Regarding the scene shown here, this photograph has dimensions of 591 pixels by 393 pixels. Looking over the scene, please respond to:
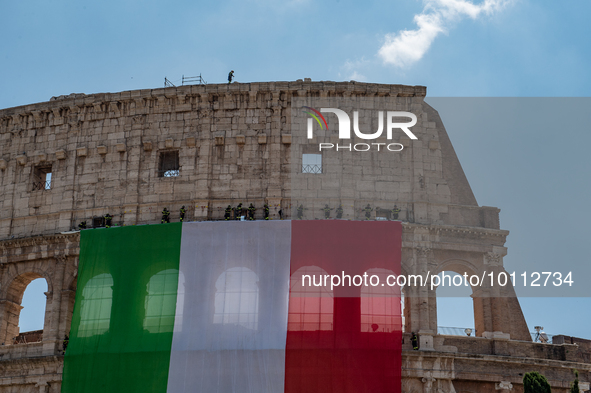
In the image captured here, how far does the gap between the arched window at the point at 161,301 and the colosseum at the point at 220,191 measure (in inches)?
102

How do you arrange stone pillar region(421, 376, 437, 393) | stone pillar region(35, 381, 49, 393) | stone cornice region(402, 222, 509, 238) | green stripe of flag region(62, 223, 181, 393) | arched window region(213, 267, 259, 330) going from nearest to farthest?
stone pillar region(421, 376, 437, 393) < green stripe of flag region(62, 223, 181, 393) < arched window region(213, 267, 259, 330) < stone pillar region(35, 381, 49, 393) < stone cornice region(402, 222, 509, 238)

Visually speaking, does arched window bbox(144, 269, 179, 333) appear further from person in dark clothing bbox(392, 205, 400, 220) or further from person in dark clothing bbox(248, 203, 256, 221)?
person in dark clothing bbox(392, 205, 400, 220)

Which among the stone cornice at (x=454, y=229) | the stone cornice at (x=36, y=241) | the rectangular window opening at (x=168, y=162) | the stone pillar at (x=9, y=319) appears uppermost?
the rectangular window opening at (x=168, y=162)

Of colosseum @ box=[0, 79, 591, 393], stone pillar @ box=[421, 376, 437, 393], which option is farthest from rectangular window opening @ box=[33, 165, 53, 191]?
stone pillar @ box=[421, 376, 437, 393]

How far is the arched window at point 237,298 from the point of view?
1107 inches

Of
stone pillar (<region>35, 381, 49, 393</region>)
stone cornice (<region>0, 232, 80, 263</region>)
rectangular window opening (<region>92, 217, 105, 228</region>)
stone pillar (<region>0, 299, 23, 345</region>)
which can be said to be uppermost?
rectangular window opening (<region>92, 217, 105, 228</region>)

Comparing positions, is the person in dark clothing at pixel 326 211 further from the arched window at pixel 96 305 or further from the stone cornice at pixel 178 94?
the arched window at pixel 96 305

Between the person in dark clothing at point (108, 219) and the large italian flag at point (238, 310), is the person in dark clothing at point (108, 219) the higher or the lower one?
the higher one

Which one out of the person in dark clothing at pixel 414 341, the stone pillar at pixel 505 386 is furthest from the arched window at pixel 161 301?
the stone pillar at pixel 505 386

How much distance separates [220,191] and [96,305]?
6.23 m

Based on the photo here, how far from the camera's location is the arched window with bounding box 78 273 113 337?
29.0m

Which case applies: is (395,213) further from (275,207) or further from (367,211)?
(275,207)

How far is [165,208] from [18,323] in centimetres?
781

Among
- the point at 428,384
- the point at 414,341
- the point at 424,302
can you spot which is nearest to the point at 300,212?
the point at 424,302
